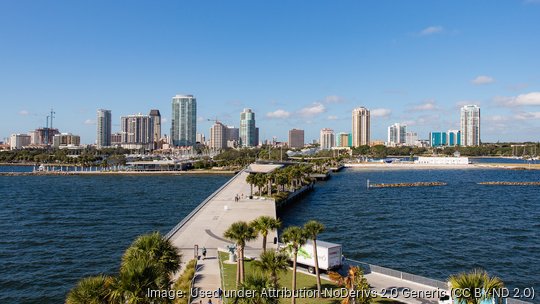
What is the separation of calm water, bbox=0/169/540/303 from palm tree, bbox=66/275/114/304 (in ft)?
57.8

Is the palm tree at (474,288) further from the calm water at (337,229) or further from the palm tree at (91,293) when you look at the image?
the calm water at (337,229)

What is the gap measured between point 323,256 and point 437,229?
29698mm

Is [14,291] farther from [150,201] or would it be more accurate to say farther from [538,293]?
[150,201]

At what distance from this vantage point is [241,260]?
25.7 meters

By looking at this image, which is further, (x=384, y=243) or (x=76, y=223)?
(x=76, y=223)

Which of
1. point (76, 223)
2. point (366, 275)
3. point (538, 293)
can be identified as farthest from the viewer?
point (76, 223)

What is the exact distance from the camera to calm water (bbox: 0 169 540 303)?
119ft

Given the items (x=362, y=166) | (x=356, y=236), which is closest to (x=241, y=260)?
(x=356, y=236)

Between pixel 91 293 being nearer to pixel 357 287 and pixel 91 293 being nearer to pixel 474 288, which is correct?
pixel 357 287

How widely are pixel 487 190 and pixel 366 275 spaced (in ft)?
269

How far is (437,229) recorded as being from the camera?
52.5 metres

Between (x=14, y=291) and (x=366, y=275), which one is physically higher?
(x=366, y=275)

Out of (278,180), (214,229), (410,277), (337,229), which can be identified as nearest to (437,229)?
(337,229)

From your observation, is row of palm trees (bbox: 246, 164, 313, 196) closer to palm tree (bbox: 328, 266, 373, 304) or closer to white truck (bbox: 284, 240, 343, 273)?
white truck (bbox: 284, 240, 343, 273)
